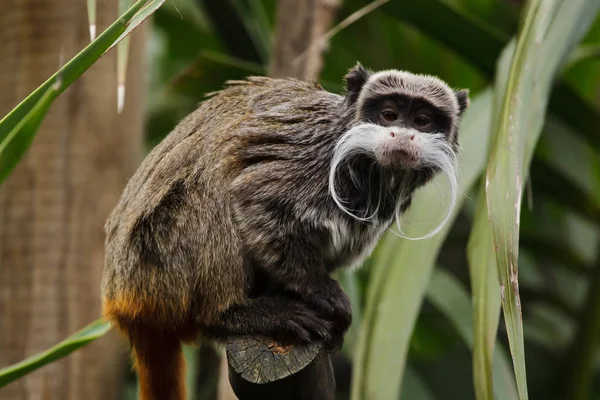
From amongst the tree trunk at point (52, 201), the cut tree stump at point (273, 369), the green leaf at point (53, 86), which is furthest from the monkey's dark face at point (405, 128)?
the tree trunk at point (52, 201)

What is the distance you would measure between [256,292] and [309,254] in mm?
228

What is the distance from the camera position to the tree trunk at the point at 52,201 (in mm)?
3303

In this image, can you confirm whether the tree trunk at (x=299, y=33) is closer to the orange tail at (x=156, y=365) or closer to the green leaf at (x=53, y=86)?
the orange tail at (x=156, y=365)

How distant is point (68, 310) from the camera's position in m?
3.36

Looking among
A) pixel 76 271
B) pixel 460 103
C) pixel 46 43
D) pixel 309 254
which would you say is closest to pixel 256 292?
pixel 309 254

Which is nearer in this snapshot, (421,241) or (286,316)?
(286,316)

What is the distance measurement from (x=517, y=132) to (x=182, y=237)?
0.99 m

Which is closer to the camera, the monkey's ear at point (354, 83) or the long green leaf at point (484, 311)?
the long green leaf at point (484, 311)

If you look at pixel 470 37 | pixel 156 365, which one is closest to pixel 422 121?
pixel 156 365

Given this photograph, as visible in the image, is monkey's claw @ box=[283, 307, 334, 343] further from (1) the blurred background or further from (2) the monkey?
(1) the blurred background

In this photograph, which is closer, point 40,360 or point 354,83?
point 40,360

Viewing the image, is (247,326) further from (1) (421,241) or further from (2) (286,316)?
(1) (421,241)

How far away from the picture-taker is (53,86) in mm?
1418

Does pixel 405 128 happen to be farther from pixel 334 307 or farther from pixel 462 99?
pixel 334 307
